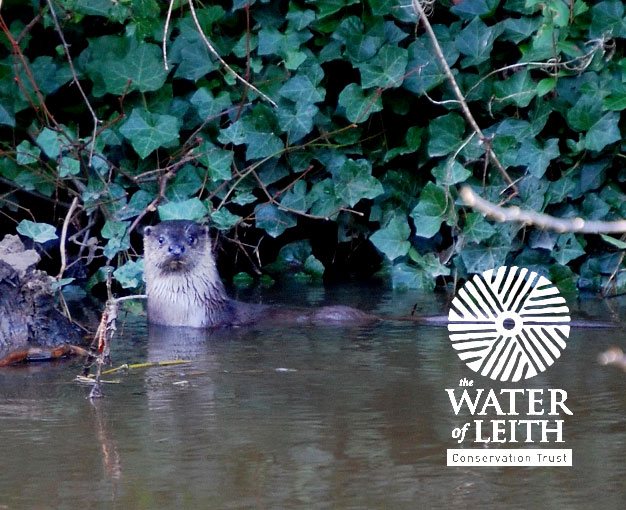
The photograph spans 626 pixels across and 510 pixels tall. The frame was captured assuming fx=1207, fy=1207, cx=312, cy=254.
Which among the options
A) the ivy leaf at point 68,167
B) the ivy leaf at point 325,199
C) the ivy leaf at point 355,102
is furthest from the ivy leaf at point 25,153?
the ivy leaf at point 355,102

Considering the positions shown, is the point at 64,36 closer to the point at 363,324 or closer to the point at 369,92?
the point at 369,92

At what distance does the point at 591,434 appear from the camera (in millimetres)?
2412

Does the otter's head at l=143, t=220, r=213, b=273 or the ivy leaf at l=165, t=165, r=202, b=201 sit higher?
the ivy leaf at l=165, t=165, r=202, b=201

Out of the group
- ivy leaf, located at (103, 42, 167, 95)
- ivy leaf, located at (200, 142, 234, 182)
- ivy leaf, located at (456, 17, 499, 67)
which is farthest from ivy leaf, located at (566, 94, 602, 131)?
ivy leaf, located at (103, 42, 167, 95)

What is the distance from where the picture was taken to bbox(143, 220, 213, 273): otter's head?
4.28 metres

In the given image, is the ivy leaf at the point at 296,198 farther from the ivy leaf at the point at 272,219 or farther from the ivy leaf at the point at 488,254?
the ivy leaf at the point at 488,254

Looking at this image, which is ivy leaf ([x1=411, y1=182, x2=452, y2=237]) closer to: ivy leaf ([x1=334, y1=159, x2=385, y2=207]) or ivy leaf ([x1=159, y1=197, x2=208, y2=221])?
ivy leaf ([x1=334, y1=159, x2=385, y2=207])

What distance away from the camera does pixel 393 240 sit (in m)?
4.43

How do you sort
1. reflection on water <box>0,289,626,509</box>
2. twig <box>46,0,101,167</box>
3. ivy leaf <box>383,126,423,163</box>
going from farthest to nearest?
1. ivy leaf <box>383,126,423,163</box>
2. twig <box>46,0,101,167</box>
3. reflection on water <box>0,289,626,509</box>

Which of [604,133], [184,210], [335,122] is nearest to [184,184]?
[184,210]

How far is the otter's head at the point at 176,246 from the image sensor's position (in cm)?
428

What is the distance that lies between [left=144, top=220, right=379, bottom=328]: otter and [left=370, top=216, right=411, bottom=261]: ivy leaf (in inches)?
17.1

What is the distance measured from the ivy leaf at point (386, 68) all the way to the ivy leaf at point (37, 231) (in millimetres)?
1214

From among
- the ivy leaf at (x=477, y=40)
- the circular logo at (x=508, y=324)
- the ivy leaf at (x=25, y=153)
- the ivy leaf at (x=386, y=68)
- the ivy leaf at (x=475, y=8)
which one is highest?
the ivy leaf at (x=475, y=8)
